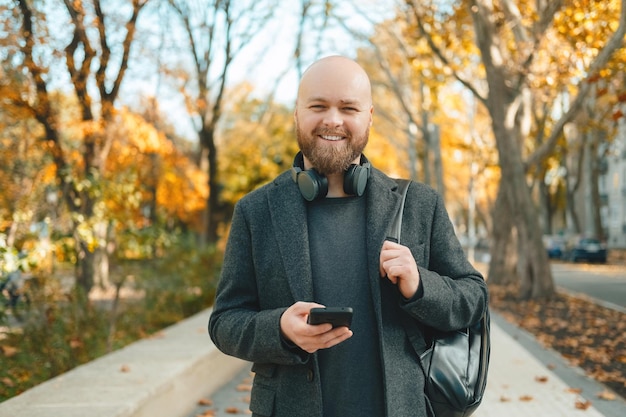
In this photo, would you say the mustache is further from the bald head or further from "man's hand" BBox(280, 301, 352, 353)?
"man's hand" BBox(280, 301, 352, 353)

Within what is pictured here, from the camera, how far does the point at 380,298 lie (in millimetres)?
2326

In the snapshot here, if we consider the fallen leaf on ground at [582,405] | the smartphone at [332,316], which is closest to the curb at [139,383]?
the smartphone at [332,316]

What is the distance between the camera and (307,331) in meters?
2.09

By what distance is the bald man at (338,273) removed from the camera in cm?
229

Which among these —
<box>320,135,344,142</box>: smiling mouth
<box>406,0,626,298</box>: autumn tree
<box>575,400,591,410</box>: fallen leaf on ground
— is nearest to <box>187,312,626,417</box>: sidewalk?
<box>575,400,591,410</box>: fallen leaf on ground

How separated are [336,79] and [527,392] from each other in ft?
20.6

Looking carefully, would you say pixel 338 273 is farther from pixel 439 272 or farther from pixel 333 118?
pixel 333 118

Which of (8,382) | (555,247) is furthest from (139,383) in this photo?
(555,247)

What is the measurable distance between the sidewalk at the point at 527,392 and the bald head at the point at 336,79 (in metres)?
5.14

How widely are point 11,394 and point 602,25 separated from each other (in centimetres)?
1255

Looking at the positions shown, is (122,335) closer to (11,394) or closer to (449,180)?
(11,394)

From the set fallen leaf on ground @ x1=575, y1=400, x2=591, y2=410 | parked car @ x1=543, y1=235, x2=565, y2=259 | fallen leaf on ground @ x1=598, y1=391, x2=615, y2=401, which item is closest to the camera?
fallen leaf on ground @ x1=575, y1=400, x2=591, y2=410

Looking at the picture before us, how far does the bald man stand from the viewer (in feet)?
7.51

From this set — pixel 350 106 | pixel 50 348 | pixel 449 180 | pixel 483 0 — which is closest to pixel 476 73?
pixel 483 0
